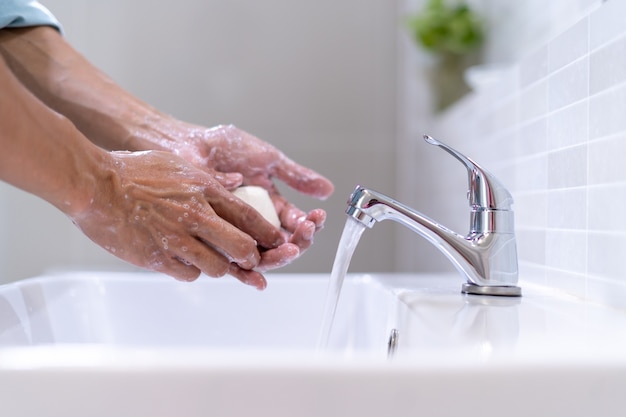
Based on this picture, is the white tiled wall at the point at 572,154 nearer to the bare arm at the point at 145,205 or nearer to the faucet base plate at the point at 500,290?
the faucet base plate at the point at 500,290

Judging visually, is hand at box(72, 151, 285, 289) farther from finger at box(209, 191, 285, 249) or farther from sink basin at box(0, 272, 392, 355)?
sink basin at box(0, 272, 392, 355)

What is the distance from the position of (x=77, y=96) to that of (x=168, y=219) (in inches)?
12.8

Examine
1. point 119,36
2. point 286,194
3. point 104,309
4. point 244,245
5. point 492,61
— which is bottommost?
point 104,309

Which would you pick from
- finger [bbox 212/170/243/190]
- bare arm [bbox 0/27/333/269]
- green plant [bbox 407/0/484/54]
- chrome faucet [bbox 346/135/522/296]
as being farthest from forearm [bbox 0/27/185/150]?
green plant [bbox 407/0/484/54]

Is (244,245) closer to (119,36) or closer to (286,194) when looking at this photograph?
(286,194)

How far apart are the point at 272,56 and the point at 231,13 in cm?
16

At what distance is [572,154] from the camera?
0.76 metres

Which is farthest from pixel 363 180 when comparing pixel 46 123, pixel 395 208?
pixel 46 123

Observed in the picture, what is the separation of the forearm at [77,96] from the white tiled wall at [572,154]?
0.47m

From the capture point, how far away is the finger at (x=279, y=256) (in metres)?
0.76

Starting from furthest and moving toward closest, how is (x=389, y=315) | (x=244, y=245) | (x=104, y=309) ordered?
(x=104, y=309) < (x=389, y=315) < (x=244, y=245)

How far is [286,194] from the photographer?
1.87m

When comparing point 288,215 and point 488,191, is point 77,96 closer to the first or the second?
point 288,215

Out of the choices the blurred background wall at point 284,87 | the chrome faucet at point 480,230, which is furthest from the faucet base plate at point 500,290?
the blurred background wall at point 284,87
